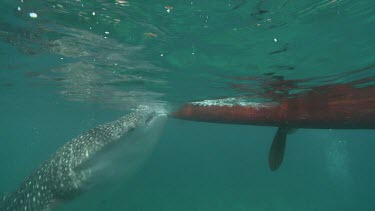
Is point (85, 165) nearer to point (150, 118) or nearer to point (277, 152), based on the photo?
point (150, 118)

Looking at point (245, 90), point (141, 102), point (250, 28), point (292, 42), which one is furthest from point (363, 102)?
point (141, 102)

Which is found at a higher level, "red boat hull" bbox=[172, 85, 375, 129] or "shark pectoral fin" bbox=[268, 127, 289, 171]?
"red boat hull" bbox=[172, 85, 375, 129]

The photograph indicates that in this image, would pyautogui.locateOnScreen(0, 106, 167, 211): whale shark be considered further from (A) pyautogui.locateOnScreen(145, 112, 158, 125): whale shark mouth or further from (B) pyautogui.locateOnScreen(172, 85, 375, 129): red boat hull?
(B) pyautogui.locateOnScreen(172, 85, 375, 129): red boat hull

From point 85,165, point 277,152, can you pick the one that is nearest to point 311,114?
point 277,152

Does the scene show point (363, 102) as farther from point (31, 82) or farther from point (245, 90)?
point (31, 82)

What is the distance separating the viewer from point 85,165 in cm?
872

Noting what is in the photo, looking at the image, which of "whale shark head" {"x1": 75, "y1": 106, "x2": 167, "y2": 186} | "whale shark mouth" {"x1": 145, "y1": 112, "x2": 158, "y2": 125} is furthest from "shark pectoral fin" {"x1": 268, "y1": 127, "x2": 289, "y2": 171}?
"whale shark mouth" {"x1": 145, "y1": 112, "x2": 158, "y2": 125}

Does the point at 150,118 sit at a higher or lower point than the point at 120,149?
higher

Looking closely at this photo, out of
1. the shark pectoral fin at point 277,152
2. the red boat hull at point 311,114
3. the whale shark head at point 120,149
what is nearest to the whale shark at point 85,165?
the whale shark head at point 120,149

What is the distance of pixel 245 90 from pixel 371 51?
5865 mm

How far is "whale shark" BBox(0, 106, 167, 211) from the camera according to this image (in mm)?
8586

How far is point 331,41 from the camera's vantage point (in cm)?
837

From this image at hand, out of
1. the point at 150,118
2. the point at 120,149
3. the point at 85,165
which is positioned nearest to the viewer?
the point at 85,165

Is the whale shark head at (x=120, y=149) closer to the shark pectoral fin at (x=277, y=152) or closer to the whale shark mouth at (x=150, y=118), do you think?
the whale shark mouth at (x=150, y=118)
